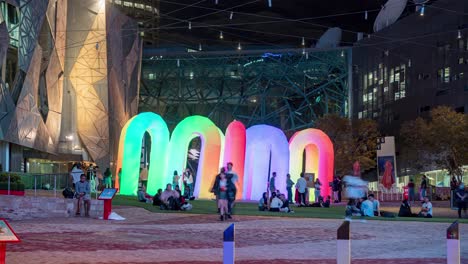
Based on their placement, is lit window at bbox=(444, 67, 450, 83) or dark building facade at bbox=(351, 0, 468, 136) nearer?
dark building facade at bbox=(351, 0, 468, 136)

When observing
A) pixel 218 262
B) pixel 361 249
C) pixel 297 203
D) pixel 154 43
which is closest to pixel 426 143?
pixel 297 203

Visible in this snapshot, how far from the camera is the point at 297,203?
35.2m

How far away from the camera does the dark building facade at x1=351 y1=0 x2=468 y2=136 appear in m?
65.6

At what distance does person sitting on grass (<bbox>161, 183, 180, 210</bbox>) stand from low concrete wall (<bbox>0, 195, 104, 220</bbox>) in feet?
11.4

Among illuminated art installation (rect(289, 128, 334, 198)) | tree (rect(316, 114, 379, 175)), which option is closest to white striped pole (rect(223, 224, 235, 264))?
illuminated art installation (rect(289, 128, 334, 198))

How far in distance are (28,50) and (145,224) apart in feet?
99.3

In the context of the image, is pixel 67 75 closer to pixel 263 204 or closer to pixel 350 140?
pixel 350 140

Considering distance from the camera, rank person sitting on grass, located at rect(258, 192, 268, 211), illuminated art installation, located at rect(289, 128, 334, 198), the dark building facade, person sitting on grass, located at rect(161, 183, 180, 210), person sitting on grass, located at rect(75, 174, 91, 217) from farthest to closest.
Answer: the dark building facade
illuminated art installation, located at rect(289, 128, 334, 198)
person sitting on grass, located at rect(258, 192, 268, 211)
person sitting on grass, located at rect(161, 183, 180, 210)
person sitting on grass, located at rect(75, 174, 91, 217)

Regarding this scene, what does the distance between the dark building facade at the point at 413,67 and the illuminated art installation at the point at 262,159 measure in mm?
31380

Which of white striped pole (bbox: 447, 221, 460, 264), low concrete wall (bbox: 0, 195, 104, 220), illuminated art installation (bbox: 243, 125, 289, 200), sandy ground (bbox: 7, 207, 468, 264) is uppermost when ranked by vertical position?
illuminated art installation (bbox: 243, 125, 289, 200)

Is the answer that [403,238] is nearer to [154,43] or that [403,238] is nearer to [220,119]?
[220,119]

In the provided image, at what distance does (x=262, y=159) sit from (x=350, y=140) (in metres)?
31.1

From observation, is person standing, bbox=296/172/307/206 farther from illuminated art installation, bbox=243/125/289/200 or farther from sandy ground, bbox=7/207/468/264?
sandy ground, bbox=7/207/468/264

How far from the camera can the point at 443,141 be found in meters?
54.7
